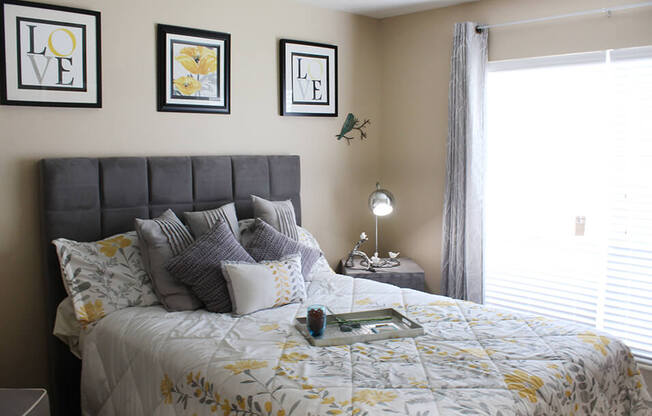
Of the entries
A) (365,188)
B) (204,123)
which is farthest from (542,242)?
(204,123)

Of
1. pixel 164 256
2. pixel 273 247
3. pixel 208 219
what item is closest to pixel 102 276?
pixel 164 256

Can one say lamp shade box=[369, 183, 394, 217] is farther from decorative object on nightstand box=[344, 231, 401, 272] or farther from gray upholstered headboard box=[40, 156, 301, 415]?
gray upholstered headboard box=[40, 156, 301, 415]

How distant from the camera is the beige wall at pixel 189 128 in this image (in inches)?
120

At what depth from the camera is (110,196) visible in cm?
323

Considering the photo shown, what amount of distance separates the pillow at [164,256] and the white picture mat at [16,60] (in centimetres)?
77

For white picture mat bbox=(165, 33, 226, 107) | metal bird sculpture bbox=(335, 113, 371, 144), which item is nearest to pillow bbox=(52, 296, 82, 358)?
white picture mat bbox=(165, 33, 226, 107)

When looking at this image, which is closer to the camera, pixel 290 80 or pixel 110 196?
pixel 110 196

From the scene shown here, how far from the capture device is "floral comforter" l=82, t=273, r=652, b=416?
2041mm

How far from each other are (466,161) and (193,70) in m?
1.94

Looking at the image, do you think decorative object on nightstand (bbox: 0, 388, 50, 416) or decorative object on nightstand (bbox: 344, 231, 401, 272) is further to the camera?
decorative object on nightstand (bbox: 344, 231, 401, 272)

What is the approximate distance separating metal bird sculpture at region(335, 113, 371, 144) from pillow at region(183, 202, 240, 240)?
1325mm

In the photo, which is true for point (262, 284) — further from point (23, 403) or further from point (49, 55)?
point (49, 55)

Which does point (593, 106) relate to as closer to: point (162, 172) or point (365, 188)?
point (365, 188)

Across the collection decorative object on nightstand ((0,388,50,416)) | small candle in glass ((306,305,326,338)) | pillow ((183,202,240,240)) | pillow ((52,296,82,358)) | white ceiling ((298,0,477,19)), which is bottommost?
decorative object on nightstand ((0,388,50,416))
